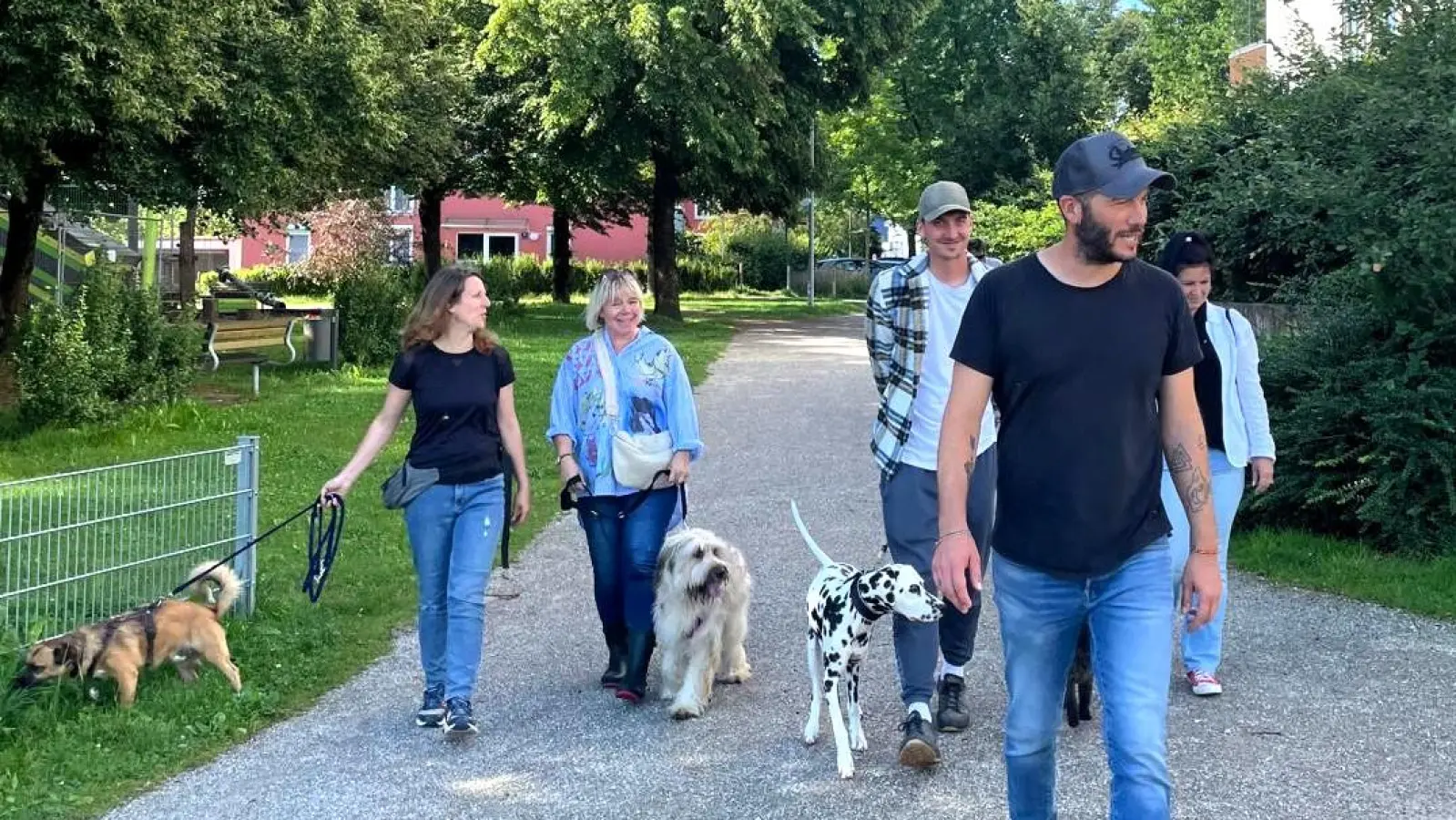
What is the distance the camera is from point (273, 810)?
4.59 m

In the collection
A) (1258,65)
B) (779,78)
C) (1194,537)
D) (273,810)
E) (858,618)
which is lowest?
(273,810)

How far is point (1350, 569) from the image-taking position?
7883 millimetres

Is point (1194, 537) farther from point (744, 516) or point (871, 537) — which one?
point (744, 516)

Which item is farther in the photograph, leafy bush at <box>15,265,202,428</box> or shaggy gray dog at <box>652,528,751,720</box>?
leafy bush at <box>15,265,202,428</box>

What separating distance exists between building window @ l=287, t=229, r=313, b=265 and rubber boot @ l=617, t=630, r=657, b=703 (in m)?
55.4

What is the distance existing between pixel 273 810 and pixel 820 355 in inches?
788

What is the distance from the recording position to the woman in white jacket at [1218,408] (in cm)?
552

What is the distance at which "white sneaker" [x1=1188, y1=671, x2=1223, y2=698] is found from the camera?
5656mm

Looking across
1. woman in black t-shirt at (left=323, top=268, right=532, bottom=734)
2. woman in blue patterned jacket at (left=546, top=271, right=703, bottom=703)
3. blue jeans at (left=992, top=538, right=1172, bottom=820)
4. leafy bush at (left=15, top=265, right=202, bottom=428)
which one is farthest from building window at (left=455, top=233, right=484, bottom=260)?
blue jeans at (left=992, top=538, right=1172, bottom=820)

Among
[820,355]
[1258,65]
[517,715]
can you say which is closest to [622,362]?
[517,715]

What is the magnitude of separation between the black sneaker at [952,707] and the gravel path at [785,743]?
57mm

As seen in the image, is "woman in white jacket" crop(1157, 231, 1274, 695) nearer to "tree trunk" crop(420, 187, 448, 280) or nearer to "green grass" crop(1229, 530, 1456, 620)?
"green grass" crop(1229, 530, 1456, 620)

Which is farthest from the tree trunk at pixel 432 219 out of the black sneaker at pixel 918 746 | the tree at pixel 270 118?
the black sneaker at pixel 918 746

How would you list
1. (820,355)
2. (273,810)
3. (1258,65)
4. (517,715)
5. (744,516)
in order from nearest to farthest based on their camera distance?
(273,810), (517,715), (744,516), (1258,65), (820,355)
